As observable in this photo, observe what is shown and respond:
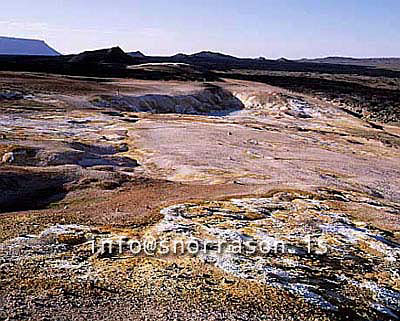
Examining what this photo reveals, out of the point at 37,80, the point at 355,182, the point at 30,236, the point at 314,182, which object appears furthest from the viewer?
the point at 37,80

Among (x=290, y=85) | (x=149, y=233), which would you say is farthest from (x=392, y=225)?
(x=290, y=85)

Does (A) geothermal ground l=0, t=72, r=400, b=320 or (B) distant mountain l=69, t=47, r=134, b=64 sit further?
(B) distant mountain l=69, t=47, r=134, b=64

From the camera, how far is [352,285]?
9156 mm

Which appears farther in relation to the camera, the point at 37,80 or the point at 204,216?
the point at 37,80

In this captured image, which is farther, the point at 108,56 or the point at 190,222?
the point at 108,56

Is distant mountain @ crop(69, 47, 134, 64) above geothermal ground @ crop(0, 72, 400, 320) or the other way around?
above

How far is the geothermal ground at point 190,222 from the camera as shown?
804 centimetres

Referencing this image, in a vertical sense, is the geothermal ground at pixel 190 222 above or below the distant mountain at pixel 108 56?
below

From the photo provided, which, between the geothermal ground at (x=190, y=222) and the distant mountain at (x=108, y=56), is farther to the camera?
the distant mountain at (x=108, y=56)

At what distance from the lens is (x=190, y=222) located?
1158 centimetres

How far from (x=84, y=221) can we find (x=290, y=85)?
58321mm

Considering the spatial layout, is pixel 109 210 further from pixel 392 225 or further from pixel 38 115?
pixel 38 115

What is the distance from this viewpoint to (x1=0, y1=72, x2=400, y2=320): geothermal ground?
26.4 feet

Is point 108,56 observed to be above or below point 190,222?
above
